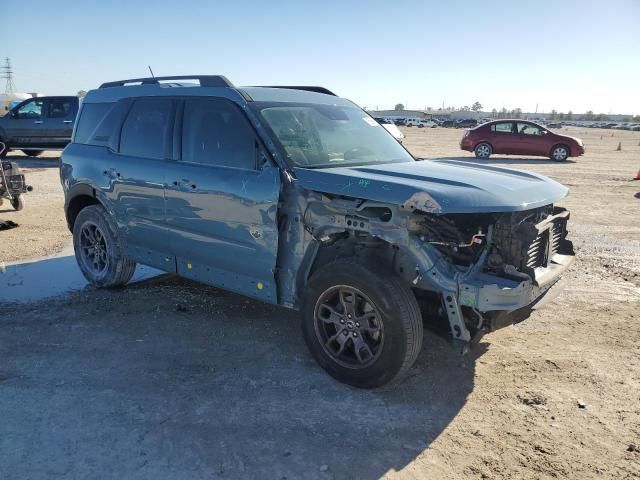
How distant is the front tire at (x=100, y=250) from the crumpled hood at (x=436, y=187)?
8.60 ft

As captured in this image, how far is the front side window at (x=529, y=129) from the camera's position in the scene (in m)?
20.9

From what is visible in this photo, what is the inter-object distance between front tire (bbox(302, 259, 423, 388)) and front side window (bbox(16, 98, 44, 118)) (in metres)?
17.1

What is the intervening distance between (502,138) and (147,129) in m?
18.4

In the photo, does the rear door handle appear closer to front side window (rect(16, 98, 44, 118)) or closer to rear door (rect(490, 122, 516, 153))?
front side window (rect(16, 98, 44, 118))

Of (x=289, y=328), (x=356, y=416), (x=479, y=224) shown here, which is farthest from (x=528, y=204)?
(x=289, y=328)

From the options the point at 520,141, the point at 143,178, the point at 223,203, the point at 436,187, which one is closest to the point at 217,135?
the point at 223,203

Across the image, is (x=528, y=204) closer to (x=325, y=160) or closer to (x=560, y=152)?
(x=325, y=160)

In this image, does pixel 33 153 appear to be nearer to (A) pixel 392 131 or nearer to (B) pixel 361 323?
(A) pixel 392 131

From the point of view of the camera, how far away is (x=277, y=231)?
13.4 feet

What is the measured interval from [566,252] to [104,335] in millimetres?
3961

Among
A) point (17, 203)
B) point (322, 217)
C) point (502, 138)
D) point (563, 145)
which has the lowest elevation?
point (17, 203)

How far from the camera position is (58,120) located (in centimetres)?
1772

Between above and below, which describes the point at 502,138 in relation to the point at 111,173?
above

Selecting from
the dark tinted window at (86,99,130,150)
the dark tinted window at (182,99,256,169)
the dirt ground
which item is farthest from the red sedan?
the dark tinted window at (182,99,256,169)
